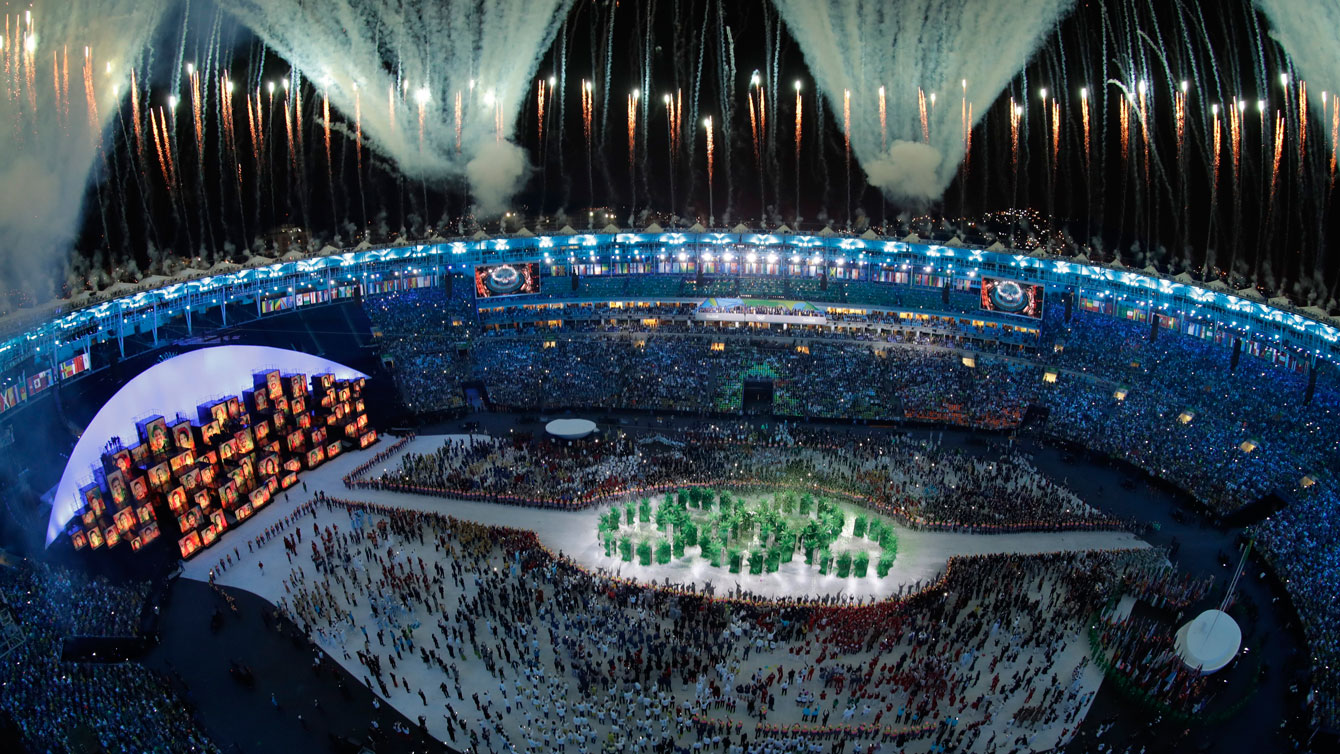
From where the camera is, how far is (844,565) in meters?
33.1

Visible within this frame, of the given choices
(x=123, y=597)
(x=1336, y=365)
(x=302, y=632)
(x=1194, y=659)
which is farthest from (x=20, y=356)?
(x=1336, y=365)

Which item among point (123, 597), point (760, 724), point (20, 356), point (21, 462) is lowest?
point (760, 724)

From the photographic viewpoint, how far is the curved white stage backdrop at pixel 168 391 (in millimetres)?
34009

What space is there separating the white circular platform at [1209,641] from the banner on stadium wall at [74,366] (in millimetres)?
41601

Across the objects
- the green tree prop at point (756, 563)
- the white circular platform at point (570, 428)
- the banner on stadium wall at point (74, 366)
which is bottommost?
the green tree prop at point (756, 563)

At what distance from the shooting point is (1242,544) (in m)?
34.8

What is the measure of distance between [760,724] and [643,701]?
11.0 feet

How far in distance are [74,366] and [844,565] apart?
A: 31863 millimetres

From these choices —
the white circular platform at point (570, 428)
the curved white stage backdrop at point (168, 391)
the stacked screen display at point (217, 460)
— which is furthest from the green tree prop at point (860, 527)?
the curved white stage backdrop at point (168, 391)

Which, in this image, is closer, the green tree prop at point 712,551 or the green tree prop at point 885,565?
the green tree prop at point 885,565

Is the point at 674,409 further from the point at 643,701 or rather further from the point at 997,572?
the point at 643,701

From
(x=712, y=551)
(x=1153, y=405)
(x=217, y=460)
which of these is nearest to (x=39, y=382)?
(x=217, y=460)

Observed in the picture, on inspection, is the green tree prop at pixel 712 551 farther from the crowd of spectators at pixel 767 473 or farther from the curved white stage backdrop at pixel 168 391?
the curved white stage backdrop at pixel 168 391

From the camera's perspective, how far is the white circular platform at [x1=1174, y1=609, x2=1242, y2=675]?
26.7m
